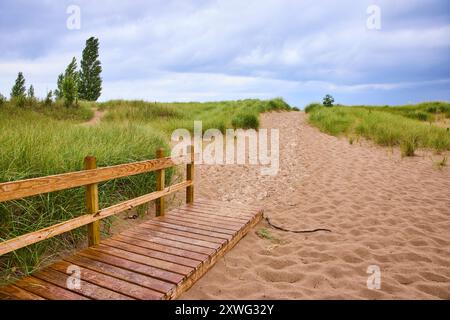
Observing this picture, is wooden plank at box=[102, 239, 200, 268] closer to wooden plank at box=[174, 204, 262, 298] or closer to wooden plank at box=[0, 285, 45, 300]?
wooden plank at box=[174, 204, 262, 298]

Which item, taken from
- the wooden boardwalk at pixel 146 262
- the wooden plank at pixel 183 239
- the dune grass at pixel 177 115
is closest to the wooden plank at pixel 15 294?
the wooden boardwalk at pixel 146 262

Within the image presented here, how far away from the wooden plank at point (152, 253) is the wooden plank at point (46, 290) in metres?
0.95

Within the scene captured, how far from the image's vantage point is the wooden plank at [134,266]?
310 centimetres

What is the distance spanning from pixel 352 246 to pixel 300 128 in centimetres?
1369

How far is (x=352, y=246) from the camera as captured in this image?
4.46 m

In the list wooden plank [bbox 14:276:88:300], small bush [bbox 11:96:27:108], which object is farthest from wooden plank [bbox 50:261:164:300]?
small bush [bbox 11:96:27:108]

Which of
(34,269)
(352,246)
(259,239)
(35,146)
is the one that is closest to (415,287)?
(352,246)

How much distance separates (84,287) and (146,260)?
73 centimetres

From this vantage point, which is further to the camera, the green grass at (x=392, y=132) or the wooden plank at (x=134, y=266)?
the green grass at (x=392, y=132)

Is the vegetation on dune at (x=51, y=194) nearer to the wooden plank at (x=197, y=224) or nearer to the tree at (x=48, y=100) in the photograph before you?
the wooden plank at (x=197, y=224)

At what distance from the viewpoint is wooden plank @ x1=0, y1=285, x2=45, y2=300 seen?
264cm

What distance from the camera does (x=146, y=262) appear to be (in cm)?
340

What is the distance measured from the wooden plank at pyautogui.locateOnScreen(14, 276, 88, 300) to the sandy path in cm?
106

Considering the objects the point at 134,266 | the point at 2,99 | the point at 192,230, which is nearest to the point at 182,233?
the point at 192,230
